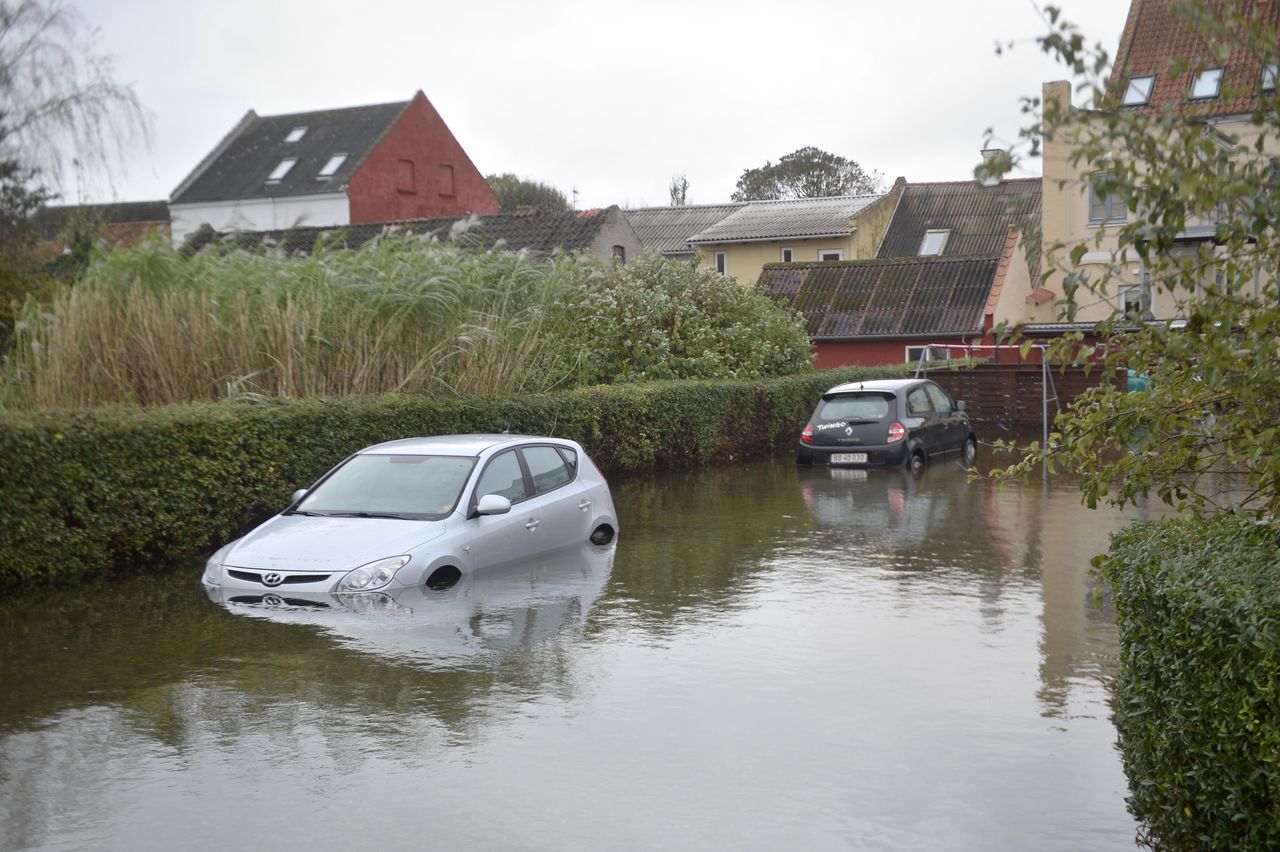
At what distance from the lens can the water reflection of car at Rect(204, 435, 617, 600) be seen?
1091 centimetres

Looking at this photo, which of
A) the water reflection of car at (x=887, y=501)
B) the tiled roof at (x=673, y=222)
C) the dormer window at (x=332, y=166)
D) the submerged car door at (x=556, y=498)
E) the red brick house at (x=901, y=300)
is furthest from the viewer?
the tiled roof at (x=673, y=222)

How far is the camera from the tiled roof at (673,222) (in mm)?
67762

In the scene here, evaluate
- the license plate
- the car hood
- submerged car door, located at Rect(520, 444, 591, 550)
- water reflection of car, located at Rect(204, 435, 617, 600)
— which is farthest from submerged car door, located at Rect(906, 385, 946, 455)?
the car hood

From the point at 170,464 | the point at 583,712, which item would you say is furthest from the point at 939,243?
the point at 583,712

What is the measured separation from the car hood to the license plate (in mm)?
13202

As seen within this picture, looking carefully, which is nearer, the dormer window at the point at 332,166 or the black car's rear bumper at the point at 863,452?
the black car's rear bumper at the point at 863,452

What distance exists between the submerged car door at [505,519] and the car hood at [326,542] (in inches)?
20.2

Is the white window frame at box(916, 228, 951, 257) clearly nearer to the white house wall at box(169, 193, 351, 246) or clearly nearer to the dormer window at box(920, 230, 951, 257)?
the dormer window at box(920, 230, 951, 257)

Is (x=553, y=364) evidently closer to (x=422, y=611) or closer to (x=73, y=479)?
(x=73, y=479)

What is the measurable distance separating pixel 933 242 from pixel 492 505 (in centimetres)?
5175

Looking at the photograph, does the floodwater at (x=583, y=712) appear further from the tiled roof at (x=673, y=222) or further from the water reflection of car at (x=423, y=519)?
the tiled roof at (x=673, y=222)

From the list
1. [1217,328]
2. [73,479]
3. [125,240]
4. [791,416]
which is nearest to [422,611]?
[73,479]

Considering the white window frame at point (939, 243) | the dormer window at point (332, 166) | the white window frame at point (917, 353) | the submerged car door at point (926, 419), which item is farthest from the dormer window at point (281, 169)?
the submerged car door at point (926, 419)

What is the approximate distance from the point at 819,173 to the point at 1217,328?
283 ft
